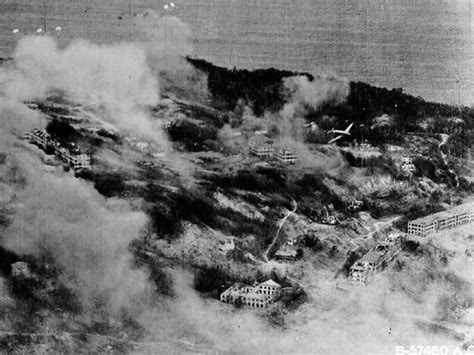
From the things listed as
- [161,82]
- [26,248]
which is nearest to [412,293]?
[161,82]

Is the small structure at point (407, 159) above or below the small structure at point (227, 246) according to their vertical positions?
above

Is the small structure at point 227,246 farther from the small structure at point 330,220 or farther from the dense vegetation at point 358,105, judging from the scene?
the dense vegetation at point 358,105

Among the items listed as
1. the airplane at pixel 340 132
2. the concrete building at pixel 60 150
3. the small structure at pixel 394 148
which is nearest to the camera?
the concrete building at pixel 60 150

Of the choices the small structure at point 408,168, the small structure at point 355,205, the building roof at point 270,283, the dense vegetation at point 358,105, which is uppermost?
the dense vegetation at point 358,105

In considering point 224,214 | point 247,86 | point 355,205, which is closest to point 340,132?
point 355,205

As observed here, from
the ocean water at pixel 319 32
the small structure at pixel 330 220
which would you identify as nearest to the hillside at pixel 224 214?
the small structure at pixel 330 220

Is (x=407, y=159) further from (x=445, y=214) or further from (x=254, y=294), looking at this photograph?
(x=254, y=294)

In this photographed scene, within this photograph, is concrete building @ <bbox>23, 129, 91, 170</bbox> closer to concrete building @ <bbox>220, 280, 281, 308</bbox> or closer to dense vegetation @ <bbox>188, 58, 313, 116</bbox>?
dense vegetation @ <bbox>188, 58, 313, 116</bbox>
